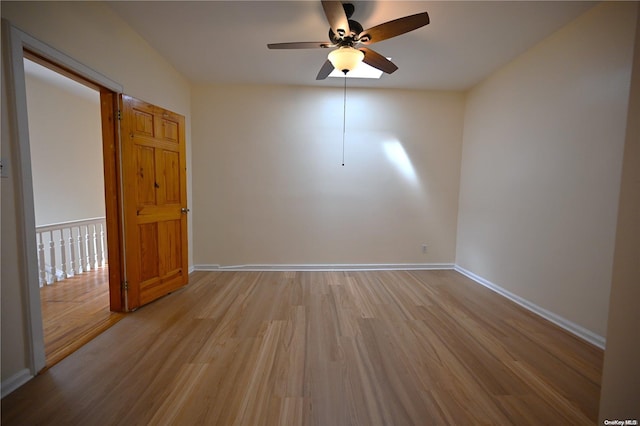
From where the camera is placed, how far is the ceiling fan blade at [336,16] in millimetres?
1539

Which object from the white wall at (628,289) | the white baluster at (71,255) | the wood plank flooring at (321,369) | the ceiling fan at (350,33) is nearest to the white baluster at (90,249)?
the white baluster at (71,255)

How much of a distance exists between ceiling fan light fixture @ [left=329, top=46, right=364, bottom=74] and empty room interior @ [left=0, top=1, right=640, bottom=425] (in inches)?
0.7

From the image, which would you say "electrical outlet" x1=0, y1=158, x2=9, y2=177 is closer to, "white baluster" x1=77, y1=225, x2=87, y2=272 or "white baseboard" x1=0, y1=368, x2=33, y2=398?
"white baseboard" x1=0, y1=368, x2=33, y2=398

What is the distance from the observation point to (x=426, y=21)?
1611 mm

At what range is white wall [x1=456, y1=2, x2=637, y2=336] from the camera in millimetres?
1839

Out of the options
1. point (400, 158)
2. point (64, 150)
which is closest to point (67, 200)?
point (64, 150)

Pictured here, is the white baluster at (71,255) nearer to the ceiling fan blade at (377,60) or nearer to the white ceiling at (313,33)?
the white ceiling at (313,33)

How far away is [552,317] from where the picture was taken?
223 centimetres

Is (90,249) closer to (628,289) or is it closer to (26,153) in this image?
(26,153)

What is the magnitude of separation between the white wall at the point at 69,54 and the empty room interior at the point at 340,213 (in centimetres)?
2

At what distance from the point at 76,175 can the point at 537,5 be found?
21.4ft

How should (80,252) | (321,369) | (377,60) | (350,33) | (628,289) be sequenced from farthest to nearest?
(80,252) → (377,60) → (350,33) → (321,369) → (628,289)

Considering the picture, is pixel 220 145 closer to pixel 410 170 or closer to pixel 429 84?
pixel 410 170

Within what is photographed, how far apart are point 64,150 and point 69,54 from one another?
3.22 metres
